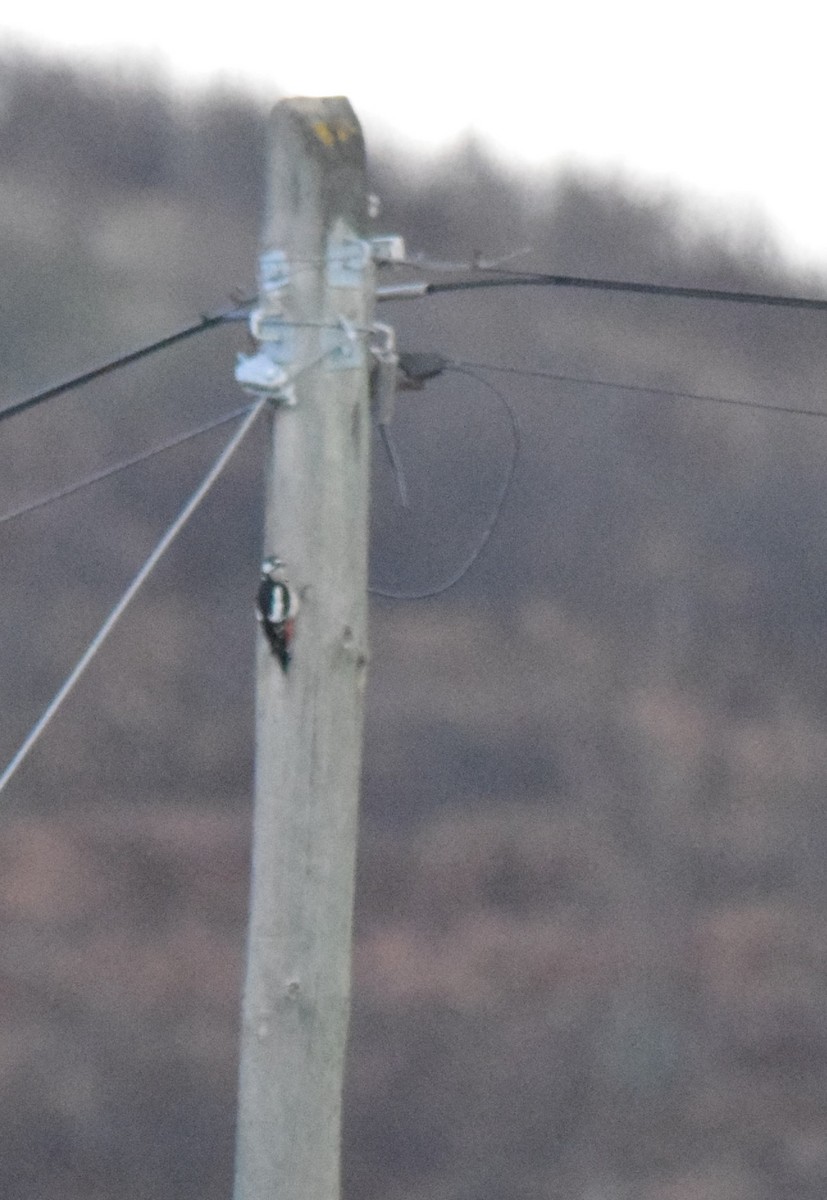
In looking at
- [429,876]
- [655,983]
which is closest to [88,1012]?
[429,876]

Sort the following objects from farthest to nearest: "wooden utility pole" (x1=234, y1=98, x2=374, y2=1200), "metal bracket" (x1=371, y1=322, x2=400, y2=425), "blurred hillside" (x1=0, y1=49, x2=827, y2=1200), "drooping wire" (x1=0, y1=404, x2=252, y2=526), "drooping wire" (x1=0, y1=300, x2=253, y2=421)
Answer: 1. "blurred hillside" (x1=0, y1=49, x2=827, y2=1200)
2. "drooping wire" (x1=0, y1=404, x2=252, y2=526)
3. "drooping wire" (x1=0, y1=300, x2=253, y2=421)
4. "metal bracket" (x1=371, y1=322, x2=400, y2=425)
5. "wooden utility pole" (x1=234, y1=98, x2=374, y2=1200)

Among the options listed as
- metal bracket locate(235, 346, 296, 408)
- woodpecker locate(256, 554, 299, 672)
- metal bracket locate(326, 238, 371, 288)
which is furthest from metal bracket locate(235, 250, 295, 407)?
woodpecker locate(256, 554, 299, 672)

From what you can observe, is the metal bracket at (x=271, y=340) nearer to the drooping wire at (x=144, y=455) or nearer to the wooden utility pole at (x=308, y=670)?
the wooden utility pole at (x=308, y=670)

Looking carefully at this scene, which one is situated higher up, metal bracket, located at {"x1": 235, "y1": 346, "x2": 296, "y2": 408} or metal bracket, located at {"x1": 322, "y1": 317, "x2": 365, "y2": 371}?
metal bracket, located at {"x1": 322, "y1": 317, "x2": 365, "y2": 371}

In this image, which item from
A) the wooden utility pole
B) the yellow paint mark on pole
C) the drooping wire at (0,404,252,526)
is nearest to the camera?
the wooden utility pole

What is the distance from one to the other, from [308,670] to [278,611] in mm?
159

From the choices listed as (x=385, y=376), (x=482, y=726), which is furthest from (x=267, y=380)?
(x=482, y=726)

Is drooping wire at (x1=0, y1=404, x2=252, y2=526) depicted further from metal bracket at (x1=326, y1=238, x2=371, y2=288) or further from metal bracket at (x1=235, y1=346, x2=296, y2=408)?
metal bracket at (x1=326, y1=238, x2=371, y2=288)

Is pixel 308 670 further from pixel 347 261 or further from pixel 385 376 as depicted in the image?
pixel 347 261

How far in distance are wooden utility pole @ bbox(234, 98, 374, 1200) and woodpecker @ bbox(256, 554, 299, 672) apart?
0.02m

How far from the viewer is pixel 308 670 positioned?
18.9 feet

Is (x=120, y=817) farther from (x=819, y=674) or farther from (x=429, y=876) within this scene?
(x=819, y=674)

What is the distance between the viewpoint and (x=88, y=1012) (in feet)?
70.6

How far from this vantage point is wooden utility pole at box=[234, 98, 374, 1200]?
5.72 meters
